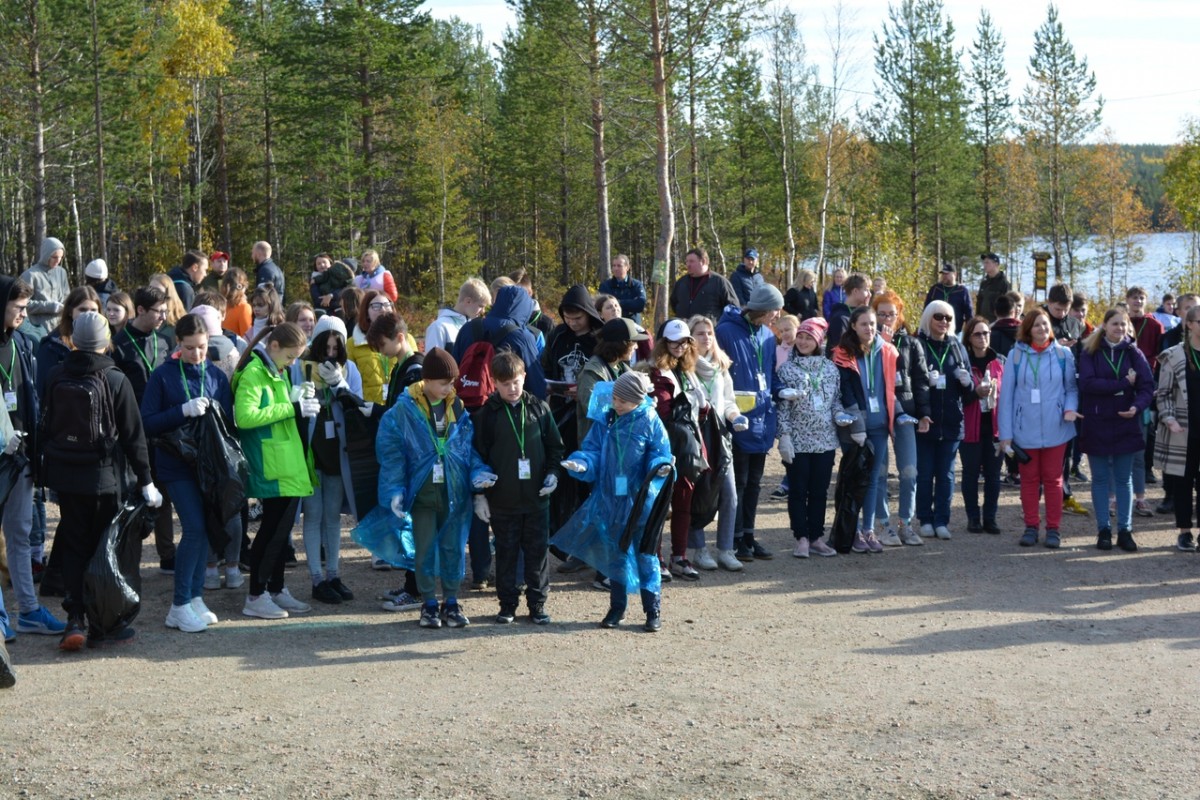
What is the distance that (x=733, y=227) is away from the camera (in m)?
50.0

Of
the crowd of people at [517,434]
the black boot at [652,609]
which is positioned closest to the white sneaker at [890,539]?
the crowd of people at [517,434]

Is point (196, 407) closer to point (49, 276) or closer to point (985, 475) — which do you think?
point (49, 276)

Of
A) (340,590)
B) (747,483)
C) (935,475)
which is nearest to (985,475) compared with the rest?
(935,475)

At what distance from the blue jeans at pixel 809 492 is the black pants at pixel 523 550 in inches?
108

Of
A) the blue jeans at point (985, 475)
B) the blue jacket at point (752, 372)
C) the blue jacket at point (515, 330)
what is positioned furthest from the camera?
the blue jeans at point (985, 475)

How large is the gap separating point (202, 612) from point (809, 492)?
4735 mm

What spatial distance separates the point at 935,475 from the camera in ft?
34.9

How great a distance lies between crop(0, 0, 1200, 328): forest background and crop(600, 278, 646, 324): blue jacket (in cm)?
831

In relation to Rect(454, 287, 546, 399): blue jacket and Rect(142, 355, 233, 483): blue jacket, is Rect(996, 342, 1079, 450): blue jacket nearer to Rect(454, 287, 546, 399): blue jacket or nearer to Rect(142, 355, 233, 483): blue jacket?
Rect(454, 287, 546, 399): blue jacket

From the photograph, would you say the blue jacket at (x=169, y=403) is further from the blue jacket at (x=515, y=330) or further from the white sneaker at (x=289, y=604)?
the blue jacket at (x=515, y=330)

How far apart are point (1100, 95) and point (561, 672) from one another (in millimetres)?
52464

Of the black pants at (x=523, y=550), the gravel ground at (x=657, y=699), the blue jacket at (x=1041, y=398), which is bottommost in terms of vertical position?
the gravel ground at (x=657, y=699)

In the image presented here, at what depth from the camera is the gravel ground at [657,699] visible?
5109 mm

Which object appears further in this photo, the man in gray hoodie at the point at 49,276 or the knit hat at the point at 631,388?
the man in gray hoodie at the point at 49,276
